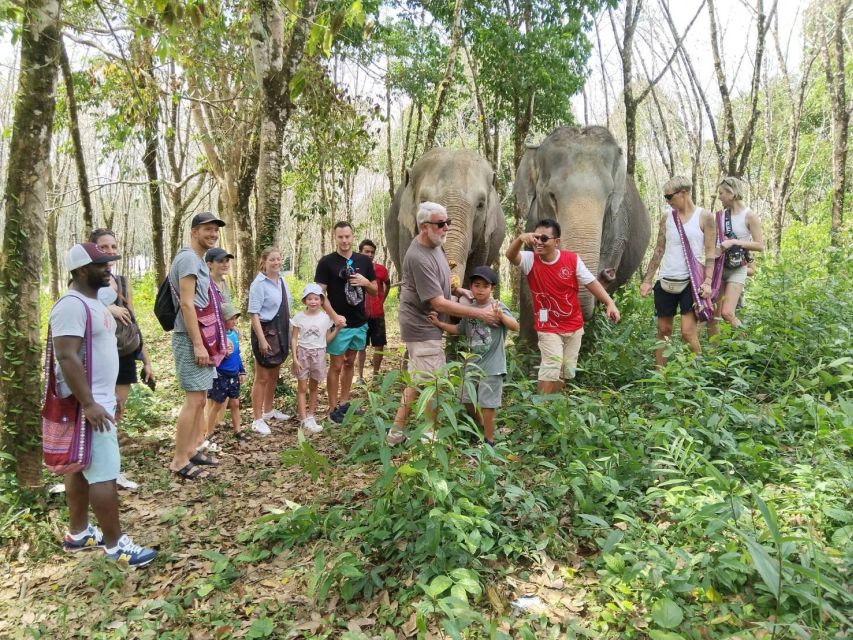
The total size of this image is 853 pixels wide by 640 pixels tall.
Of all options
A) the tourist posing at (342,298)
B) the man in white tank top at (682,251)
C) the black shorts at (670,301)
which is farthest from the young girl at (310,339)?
the black shorts at (670,301)

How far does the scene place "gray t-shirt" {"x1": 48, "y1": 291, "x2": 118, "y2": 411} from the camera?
316 cm

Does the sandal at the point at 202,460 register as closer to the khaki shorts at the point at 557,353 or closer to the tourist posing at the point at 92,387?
the tourist posing at the point at 92,387

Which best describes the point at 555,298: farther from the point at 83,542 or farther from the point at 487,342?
the point at 83,542

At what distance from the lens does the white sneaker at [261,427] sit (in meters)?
5.60

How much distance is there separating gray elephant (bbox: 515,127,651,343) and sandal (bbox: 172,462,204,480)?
12.0 feet

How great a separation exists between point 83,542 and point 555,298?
3.71 meters

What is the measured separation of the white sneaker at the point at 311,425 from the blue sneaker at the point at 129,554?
7.24ft

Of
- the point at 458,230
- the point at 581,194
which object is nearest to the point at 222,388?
the point at 458,230

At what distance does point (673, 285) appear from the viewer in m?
5.57

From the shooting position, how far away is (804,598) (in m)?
2.29

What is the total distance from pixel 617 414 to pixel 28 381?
3967 mm

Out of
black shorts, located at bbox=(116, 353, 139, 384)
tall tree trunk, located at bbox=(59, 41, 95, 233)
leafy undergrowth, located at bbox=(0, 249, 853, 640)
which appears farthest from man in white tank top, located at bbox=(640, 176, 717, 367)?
tall tree trunk, located at bbox=(59, 41, 95, 233)

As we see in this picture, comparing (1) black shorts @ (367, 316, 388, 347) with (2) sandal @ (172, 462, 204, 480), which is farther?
(1) black shorts @ (367, 316, 388, 347)

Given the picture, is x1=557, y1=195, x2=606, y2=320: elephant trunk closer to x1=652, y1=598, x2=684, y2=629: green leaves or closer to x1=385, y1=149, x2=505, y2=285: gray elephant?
x1=385, y1=149, x2=505, y2=285: gray elephant
